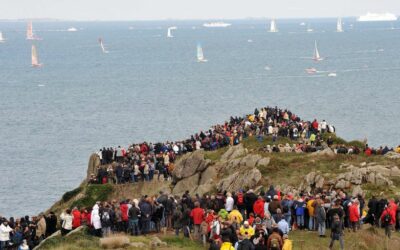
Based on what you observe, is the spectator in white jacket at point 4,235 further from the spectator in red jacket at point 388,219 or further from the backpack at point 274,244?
the spectator in red jacket at point 388,219

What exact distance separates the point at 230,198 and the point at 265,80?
446 ft

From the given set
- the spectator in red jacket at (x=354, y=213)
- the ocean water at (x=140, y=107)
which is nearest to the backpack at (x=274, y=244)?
the spectator in red jacket at (x=354, y=213)

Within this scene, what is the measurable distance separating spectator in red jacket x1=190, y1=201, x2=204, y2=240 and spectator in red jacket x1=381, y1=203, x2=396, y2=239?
6.28m

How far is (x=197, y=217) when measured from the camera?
2950 cm

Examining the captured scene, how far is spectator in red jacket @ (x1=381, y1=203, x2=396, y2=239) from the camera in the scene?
97.8ft

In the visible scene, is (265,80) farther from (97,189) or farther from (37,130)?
(97,189)

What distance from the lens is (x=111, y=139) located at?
9694 centimetres

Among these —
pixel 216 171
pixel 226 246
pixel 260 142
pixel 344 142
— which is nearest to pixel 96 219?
pixel 226 246

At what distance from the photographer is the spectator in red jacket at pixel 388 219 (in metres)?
29.8

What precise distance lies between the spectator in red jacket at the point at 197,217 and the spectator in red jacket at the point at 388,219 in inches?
247

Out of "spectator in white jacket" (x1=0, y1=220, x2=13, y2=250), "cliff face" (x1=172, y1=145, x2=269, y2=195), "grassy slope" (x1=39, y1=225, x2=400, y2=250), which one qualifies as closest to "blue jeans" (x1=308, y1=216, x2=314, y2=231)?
"grassy slope" (x1=39, y1=225, x2=400, y2=250)

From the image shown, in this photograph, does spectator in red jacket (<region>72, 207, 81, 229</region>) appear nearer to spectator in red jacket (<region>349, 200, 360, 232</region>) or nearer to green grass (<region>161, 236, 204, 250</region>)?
green grass (<region>161, 236, 204, 250</region>)

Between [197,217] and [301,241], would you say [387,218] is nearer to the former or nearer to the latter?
[301,241]

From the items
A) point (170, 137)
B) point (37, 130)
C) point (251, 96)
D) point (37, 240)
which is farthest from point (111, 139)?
point (37, 240)
